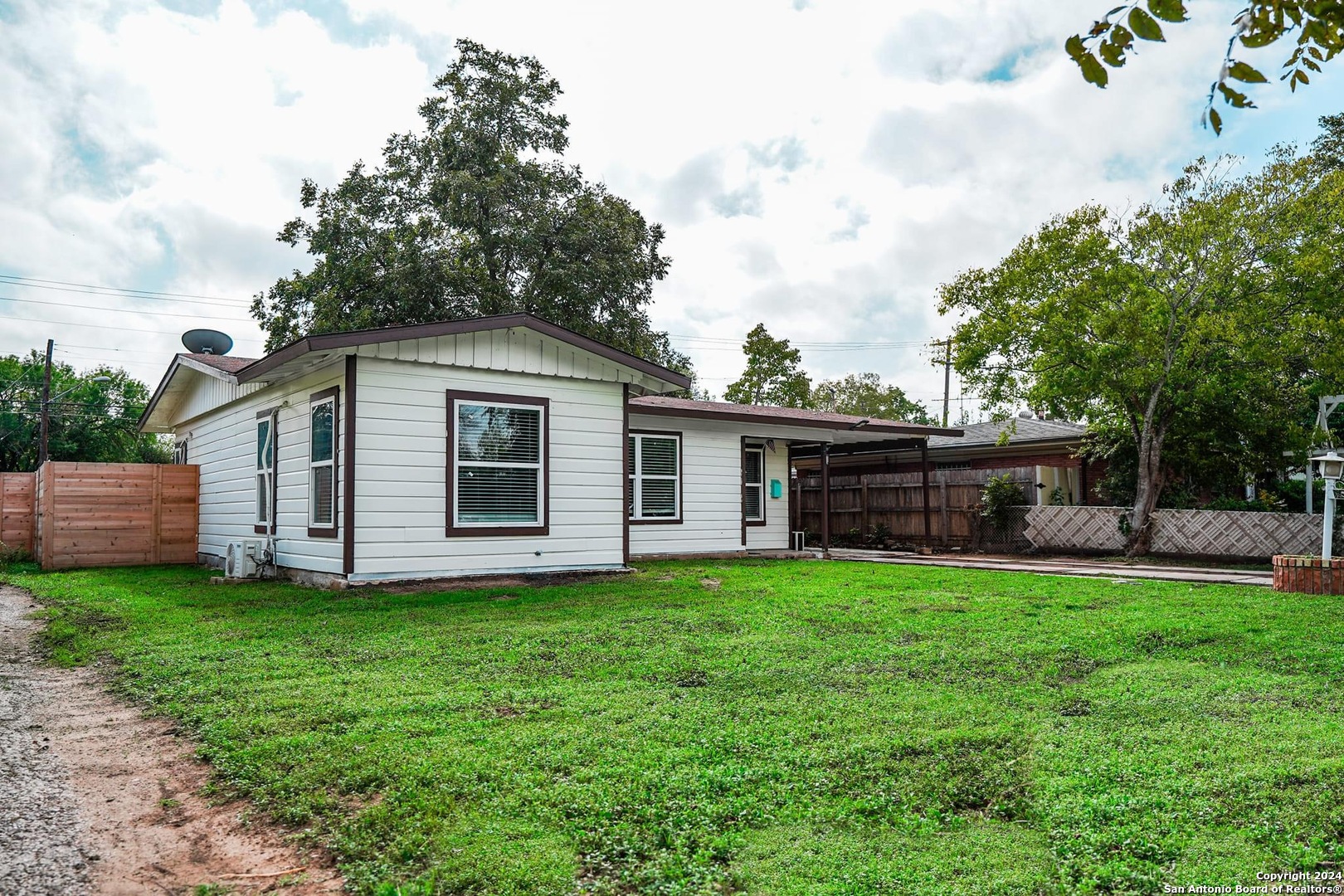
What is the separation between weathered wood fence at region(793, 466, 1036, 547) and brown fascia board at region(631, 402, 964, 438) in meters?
1.29

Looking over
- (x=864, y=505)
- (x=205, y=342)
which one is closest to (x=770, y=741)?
(x=864, y=505)

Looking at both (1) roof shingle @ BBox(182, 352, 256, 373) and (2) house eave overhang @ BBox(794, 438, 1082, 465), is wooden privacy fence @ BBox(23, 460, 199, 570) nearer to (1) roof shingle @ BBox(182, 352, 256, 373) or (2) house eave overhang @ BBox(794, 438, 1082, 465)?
(1) roof shingle @ BBox(182, 352, 256, 373)

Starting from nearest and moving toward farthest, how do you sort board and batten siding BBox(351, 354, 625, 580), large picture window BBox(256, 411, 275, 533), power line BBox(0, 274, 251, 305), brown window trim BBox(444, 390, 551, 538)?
board and batten siding BBox(351, 354, 625, 580)
brown window trim BBox(444, 390, 551, 538)
large picture window BBox(256, 411, 275, 533)
power line BBox(0, 274, 251, 305)

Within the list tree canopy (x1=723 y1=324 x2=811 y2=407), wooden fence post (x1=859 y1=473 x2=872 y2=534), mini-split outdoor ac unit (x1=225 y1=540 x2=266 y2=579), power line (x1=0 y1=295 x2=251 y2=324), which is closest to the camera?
mini-split outdoor ac unit (x1=225 y1=540 x2=266 y2=579)

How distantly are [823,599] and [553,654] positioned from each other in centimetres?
362

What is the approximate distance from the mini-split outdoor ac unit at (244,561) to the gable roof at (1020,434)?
15394mm

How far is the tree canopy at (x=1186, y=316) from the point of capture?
1325 centimetres

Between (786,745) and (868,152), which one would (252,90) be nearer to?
(868,152)

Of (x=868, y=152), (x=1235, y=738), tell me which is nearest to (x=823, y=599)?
(x=1235, y=738)

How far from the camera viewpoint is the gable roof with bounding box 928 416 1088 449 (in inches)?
812

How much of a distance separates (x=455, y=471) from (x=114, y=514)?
779 cm

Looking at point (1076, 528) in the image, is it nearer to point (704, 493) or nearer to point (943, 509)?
point (943, 509)

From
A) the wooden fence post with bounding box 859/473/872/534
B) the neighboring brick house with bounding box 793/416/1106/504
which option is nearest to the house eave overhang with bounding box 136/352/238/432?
the neighboring brick house with bounding box 793/416/1106/504

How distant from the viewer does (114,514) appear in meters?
13.8
